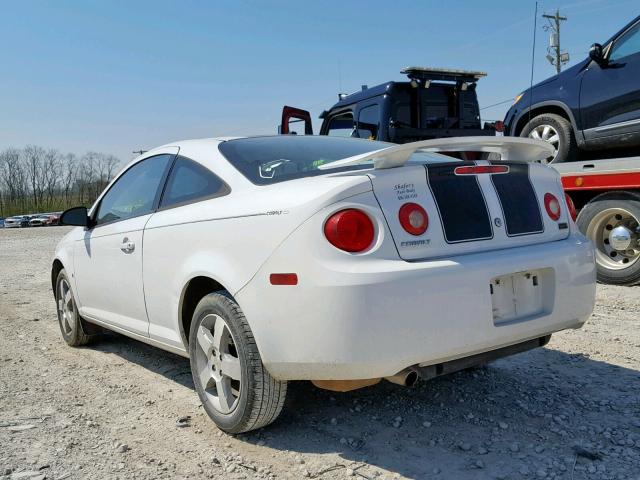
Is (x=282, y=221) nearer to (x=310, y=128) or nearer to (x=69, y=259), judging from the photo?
(x=69, y=259)

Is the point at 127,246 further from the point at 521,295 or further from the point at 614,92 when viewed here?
the point at 614,92

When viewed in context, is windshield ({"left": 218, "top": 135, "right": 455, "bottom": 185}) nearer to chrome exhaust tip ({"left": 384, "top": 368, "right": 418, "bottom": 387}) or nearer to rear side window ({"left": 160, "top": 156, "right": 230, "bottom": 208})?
rear side window ({"left": 160, "top": 156, "right": 230, "bottom": 208})

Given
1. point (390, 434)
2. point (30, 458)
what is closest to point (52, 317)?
point (30, 458)

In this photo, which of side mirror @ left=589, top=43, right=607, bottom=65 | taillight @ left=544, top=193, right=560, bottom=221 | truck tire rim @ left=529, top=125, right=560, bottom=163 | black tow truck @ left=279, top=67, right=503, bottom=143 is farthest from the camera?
black tow truck @ left=279, top=67, right=503, bottom=143

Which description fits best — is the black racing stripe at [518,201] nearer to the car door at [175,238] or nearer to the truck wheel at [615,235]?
the car door at [175,238]

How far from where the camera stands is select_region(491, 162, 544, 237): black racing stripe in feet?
9.29

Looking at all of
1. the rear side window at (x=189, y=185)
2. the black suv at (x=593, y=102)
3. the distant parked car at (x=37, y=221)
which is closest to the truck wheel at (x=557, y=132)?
the black suv at (x=593, y=102)

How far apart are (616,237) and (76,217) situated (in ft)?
17.4

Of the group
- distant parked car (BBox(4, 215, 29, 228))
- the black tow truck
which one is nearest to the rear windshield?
the black tow truck

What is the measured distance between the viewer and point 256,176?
2984mm

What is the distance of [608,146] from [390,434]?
15.6 ft

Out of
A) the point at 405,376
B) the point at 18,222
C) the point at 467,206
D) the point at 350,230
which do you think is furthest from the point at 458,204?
the point at 18,222

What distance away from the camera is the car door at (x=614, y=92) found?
5820mm

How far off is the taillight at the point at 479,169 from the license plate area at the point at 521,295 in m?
0.52
